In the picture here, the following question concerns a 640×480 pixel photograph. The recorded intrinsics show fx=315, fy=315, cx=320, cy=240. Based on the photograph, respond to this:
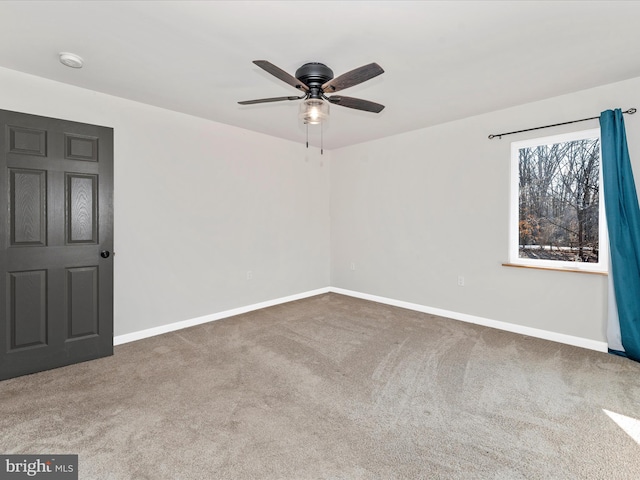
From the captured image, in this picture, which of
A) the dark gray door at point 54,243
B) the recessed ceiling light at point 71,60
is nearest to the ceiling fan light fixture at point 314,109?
the recessed ceiling light at point 71,60

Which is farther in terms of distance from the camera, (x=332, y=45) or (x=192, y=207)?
(x=192, y=207)

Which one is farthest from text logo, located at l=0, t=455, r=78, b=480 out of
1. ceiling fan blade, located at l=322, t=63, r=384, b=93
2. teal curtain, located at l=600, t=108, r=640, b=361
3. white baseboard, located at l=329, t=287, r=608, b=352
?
teal curtain, located at l=600, t=108, r=640, b=361

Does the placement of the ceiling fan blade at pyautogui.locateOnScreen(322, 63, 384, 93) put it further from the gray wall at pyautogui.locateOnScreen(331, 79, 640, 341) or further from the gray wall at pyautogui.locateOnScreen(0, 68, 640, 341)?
the gray wall at pyautogui.locateOnScreen(331, 79, 640, 341)

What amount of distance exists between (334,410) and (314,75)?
2437 millimetres

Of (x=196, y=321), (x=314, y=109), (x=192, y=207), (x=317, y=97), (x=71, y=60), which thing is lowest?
(x=196, y=321)

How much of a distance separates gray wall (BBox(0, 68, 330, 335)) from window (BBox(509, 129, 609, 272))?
9.82 feet

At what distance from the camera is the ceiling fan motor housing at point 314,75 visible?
2400 mm

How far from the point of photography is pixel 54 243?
9.18 feet

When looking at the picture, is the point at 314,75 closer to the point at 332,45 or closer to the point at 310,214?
the point at 332,45

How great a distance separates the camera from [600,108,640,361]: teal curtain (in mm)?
2805

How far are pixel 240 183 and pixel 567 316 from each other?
13.5 ft

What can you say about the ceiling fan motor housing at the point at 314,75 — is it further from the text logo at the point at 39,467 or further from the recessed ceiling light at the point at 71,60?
the text logo at the point at 39,467

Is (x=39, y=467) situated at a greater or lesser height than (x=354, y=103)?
lesser

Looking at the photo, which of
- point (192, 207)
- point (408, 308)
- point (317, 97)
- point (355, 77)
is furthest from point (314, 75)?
point (408, 308)
